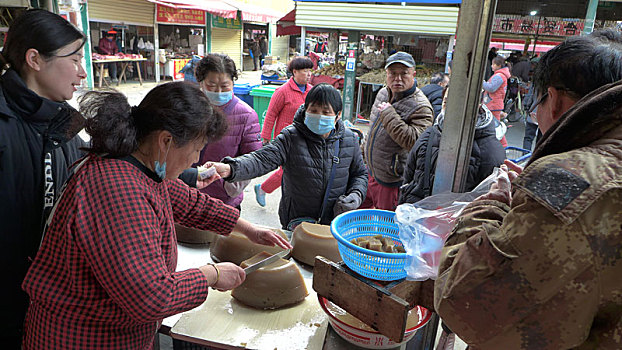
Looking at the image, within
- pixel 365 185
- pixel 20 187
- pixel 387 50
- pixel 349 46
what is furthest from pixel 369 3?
pixel 20 187

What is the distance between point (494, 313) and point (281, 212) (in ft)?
7.12

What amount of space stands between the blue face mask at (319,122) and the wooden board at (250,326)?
48.0 inches

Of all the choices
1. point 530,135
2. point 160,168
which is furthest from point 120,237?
point 530,135

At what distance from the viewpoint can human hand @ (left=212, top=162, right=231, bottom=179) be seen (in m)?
2.56

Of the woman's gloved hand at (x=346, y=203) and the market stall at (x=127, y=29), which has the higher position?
the market stall at (x=127, y=29)

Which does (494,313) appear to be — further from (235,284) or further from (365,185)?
(365,185)

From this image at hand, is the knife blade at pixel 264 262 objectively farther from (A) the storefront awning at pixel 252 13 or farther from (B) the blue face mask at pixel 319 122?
(A) the storefront awning at pixel 252 13

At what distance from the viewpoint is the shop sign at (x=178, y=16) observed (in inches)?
614

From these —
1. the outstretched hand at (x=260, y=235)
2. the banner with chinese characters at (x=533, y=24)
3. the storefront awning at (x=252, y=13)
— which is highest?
the storefront awning at (x=252, y=13)

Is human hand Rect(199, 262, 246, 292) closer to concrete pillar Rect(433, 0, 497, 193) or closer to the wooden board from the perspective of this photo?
the wooden board

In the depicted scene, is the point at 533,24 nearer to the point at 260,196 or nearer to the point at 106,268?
the point at 260,196

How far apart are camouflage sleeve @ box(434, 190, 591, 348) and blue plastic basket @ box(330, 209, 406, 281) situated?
46cm

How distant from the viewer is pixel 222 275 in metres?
1.56

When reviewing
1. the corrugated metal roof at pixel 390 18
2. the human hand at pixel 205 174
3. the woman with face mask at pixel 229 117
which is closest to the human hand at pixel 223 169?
the human hand at pixel 205 174
